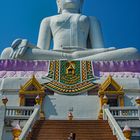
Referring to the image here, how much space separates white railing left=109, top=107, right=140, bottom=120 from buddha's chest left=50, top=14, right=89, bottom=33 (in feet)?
26.8

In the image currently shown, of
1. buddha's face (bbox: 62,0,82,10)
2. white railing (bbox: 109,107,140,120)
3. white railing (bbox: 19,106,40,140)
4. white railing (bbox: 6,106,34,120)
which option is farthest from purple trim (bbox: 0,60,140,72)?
buddha's face (bbox: 62,0,82,10)

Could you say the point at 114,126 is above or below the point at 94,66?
below

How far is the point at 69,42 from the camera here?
730 inches

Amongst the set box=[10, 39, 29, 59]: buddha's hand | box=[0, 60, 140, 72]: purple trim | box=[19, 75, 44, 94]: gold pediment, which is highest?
box=[10, 39, 29, 59]: buddha's hand

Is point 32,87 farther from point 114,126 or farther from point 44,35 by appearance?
point 114,126

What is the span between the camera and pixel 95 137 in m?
9.16

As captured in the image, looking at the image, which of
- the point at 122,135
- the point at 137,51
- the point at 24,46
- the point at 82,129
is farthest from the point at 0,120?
the point at 137,51

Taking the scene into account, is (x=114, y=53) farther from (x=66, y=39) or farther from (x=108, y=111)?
(x=108, y=111)

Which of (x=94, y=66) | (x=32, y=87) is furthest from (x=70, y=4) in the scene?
(x=32, y=87)

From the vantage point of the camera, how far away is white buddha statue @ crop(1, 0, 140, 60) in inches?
645

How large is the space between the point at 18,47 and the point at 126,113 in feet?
23.4

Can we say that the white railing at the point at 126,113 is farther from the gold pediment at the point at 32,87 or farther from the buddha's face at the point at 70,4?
the buddha's face at the point at 70,4

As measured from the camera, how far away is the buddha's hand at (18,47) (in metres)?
16.4

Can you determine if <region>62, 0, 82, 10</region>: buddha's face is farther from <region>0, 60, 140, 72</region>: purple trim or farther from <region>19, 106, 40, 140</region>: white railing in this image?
<region>19, 106, 40, 140</region>: white railing
